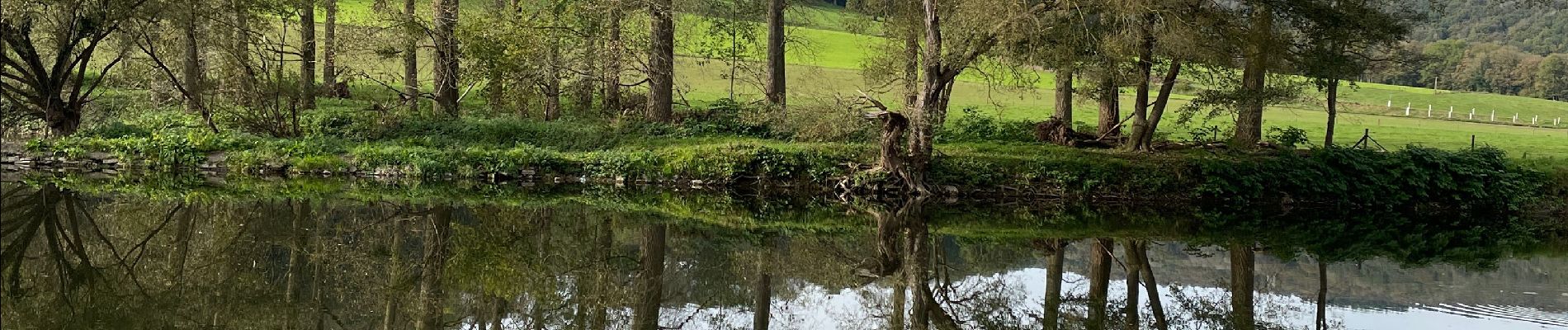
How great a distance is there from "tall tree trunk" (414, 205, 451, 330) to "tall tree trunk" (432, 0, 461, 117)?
1159 centimetres

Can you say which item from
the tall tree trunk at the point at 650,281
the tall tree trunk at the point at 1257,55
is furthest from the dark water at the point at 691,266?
the tall tree trunk at the point at 1257,55

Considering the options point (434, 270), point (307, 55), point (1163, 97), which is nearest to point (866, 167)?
point (1163, 97)

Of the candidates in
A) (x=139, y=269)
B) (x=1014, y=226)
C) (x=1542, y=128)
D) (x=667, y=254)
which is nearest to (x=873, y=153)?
(x=1014, y=226)

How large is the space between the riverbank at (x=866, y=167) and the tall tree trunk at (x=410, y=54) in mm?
3261

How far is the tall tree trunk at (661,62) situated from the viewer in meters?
28.7

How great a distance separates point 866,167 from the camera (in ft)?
82.4

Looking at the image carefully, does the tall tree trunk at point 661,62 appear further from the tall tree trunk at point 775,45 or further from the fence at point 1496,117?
the fence at point 1496,117

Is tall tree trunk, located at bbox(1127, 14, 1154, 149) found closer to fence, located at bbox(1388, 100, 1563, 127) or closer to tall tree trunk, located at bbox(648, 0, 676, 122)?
tall tree trunk, located at bbox(648, 0, 676, 122)

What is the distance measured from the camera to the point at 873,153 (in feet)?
83.2

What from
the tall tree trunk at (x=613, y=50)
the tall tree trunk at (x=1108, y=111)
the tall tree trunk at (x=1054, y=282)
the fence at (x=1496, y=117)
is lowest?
the tall tree trunk at (x=1054, y=282)

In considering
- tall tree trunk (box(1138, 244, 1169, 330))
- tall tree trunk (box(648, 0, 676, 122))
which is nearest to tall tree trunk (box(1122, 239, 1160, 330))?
tall tree trunk (box(1138, 244, 1169, 330))

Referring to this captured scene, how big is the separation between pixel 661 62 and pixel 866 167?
6599 millimetres

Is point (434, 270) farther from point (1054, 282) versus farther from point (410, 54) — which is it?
point (410, 54)

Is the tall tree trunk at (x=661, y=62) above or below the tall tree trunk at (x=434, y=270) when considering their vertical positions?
above
